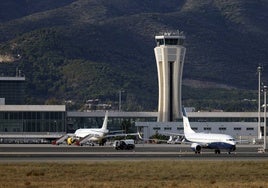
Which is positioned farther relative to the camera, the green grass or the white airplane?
the white airplane

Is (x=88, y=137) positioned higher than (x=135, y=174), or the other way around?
(x=135, y=174)

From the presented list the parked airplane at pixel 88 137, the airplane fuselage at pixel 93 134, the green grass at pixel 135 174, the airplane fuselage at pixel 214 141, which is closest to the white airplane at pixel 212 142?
the airplane fuselage at pixel 214 141

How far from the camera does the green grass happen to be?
7275 cm

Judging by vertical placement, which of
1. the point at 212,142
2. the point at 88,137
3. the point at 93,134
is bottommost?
the point at 88,137

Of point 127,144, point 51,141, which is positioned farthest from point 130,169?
point 51,141

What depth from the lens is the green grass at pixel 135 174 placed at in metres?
72.8

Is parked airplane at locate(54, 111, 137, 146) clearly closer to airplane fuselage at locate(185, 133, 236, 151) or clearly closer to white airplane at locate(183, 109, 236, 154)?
white airplane at locate(183, 109, 236, 154)

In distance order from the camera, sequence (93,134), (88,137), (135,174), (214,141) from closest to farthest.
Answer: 1. (135,174)
2. (214,141)
3. (88,137)
4. (93,134)

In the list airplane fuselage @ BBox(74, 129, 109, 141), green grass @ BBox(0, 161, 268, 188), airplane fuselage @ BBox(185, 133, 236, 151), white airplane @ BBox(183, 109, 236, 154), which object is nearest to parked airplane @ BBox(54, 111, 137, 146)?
airplane fuselage @ BBox(74, 129, 109, 141)

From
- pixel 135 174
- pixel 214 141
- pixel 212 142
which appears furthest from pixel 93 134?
pixel 135 174

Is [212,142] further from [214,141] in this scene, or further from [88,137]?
[88,137]

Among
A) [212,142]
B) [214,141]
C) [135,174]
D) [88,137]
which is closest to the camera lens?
[135,174]

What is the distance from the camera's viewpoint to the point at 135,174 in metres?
80.3

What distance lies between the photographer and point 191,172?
82.7 metres
